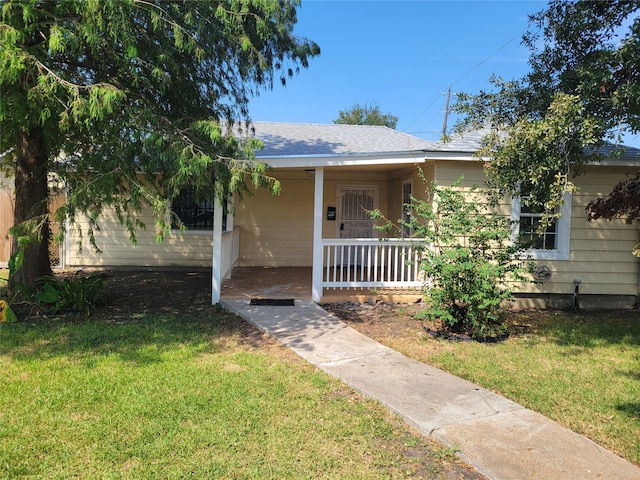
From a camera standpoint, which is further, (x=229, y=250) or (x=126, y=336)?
(x=229, y=250)

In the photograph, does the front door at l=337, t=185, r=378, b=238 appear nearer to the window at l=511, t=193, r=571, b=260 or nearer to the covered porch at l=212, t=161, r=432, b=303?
the covered porch at l=212, t=161, r=432, b=303

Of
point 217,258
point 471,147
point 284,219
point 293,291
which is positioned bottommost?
point 293,291

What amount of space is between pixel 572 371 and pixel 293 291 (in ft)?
16.4

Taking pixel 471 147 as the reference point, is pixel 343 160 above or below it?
below

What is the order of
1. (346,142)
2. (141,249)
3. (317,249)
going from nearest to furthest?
(317,249)
(346,142)
(141,249)

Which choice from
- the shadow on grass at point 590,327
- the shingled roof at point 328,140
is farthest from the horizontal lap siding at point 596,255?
the shingled roof at point 328,140

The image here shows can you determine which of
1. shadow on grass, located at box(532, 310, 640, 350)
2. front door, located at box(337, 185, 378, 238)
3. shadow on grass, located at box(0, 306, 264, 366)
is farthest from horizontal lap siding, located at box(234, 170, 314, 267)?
shadow on grass, located at box(532, 310, 640, 350)

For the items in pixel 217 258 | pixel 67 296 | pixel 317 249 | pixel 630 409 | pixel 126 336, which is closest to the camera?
pixel 630 409

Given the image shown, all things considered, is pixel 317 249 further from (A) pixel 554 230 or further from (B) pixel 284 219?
(A) pixel 554 230

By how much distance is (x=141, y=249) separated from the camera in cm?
1163

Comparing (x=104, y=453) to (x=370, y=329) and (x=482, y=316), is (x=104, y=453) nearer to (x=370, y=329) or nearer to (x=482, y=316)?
(x=370, y=329)

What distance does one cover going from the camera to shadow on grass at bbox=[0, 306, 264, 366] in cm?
531

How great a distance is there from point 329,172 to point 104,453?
9.09 meters

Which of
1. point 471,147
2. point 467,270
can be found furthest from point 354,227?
point 467,270
